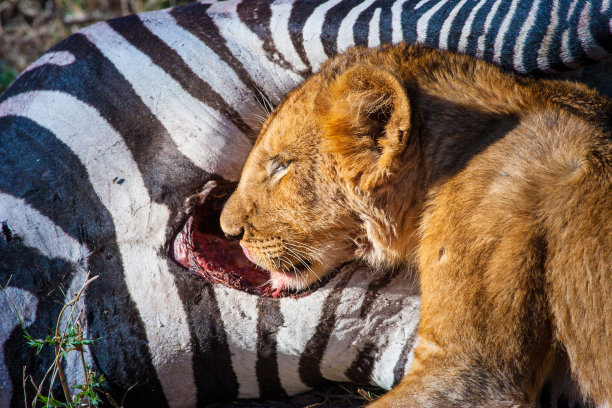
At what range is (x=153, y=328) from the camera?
262 cm

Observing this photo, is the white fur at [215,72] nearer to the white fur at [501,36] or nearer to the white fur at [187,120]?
the white fur at [187,120]

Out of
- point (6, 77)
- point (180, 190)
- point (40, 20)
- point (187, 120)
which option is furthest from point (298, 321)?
point (40, 20)

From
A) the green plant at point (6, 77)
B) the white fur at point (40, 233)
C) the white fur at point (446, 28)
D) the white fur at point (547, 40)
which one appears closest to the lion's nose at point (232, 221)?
the white fur at point (40, 233)

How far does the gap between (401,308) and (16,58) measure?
386cm

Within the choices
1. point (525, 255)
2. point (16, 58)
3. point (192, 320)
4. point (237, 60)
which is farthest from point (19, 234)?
point (16, 58)

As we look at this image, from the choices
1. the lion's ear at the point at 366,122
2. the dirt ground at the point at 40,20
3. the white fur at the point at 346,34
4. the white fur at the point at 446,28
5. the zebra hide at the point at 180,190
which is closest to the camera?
the lion's ear at the point at 366,122

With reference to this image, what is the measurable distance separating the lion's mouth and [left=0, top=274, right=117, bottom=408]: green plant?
1.25 ft

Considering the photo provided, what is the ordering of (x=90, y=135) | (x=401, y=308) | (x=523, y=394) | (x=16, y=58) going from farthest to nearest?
(x=16, y=58)
(x=90, y=135)
(x=401, y=308)
(x=523, y=394)

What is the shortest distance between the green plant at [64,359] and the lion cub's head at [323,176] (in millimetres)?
645

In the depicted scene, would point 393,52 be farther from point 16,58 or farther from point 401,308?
point 16,58

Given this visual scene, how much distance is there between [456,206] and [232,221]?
86 cm

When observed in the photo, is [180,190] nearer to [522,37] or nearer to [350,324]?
[350,324]

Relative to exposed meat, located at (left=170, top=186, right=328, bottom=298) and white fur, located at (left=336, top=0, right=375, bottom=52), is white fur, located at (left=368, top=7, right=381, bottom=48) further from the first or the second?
exposed meat, located at (left=170, top=186, right=328, bottom=298)

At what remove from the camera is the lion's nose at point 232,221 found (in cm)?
263
